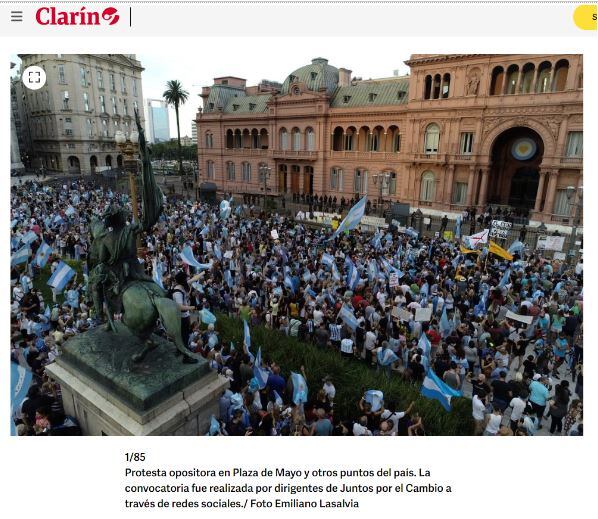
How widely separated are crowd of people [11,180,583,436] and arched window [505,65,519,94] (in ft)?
58.6

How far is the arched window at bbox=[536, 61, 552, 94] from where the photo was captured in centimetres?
2908

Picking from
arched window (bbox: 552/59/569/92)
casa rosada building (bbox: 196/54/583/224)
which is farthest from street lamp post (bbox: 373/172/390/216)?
arched window (bbox: 552/59/569/92)

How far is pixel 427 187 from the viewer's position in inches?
1433

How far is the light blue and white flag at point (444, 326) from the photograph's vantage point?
11250 mm

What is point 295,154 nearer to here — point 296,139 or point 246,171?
point 296,139

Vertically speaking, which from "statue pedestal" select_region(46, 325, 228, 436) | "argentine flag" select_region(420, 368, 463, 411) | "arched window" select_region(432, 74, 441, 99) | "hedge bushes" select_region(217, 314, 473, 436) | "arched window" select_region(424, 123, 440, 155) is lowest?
"hedge bushes" select_region(217, 314, 473, 436)

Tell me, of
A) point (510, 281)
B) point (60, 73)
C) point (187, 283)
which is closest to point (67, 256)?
point (187, 283)

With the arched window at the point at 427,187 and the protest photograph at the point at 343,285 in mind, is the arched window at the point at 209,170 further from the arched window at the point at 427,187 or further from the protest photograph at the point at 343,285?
the arched window at the point at 427,187

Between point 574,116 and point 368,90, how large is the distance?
17.7 metres

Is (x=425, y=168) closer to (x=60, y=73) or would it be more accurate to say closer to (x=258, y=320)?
(x=258, y=320)

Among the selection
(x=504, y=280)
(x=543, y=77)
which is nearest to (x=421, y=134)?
(x=543, y=77)
